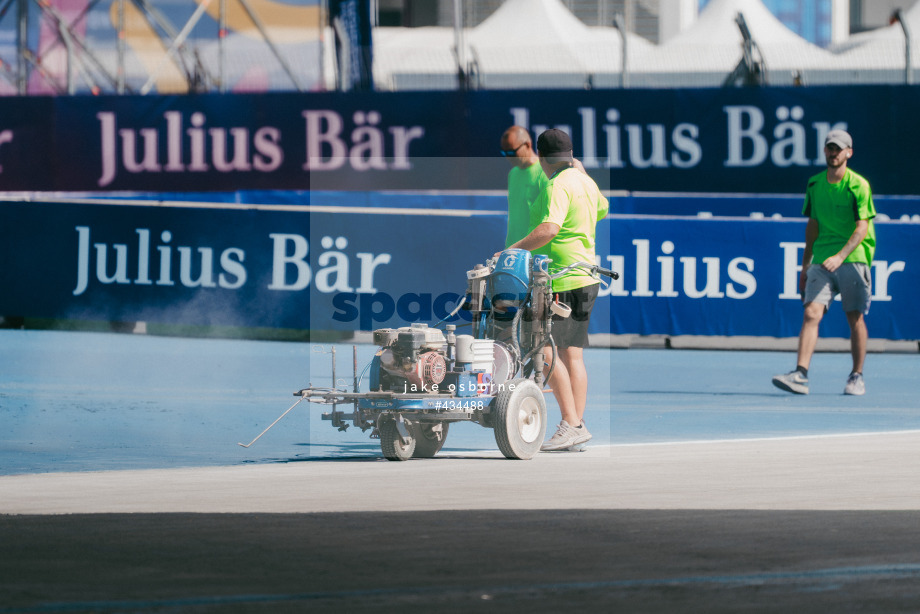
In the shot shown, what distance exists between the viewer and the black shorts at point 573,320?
8883mm

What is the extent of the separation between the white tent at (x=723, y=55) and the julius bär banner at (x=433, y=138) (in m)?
0.96

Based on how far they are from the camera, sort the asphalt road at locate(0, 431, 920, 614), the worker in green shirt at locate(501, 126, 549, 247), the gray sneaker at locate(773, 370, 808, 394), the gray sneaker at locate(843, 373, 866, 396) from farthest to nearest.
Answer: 1. the gray sneaker at locate(843, 373, 866, 396)
2. the gray sneaker at locate(773, 370, 808, 394)
3. the worker in green shirt at locate(501, 126, 549, 247)
4. the asphalt road at locate(0, 431, 920, 614)

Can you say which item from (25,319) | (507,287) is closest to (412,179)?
(25,319)

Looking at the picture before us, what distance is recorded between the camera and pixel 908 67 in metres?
19.3

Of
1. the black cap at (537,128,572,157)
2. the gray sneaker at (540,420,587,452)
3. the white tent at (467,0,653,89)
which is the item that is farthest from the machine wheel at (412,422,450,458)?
the white tent at (467,0,653,89)

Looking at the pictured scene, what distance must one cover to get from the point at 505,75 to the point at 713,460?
1630 centimetres

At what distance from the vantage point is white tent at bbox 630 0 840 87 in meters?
23.9

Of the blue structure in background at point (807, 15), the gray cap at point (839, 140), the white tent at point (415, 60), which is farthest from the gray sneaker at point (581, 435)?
the blue structure in background at point (807, 15)

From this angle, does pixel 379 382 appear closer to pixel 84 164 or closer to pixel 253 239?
pixel 253 239

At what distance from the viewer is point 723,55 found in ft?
93.8

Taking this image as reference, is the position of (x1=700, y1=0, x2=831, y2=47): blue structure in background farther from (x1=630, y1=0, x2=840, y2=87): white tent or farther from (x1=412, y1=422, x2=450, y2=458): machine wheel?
(x1=412, y1=422, x2=450, y2=458): machine wheel

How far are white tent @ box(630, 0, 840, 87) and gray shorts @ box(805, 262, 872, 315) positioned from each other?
8298mm

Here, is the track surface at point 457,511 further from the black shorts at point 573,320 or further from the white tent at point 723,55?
the white tent at point 723,55

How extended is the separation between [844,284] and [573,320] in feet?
14.1
